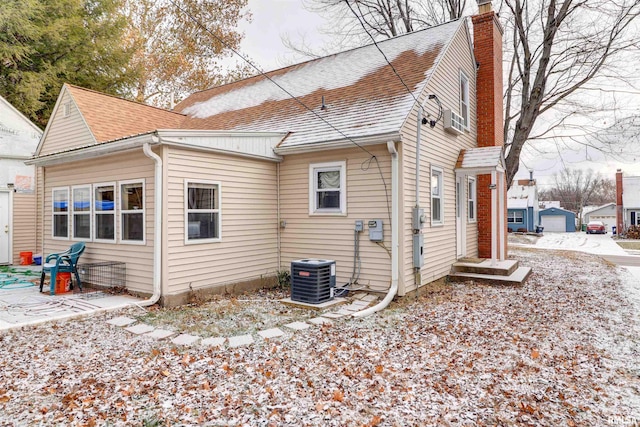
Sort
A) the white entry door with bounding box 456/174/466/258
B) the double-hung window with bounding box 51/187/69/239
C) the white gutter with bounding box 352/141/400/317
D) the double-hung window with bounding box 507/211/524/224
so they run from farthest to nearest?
the double-hung window with bounding box 507/211/524/224
the white entry door with bounding box 456/174/466/258
the double-hung window with bounding box 51/187/69/239
the white gutter with bounding box 352/141/400/317

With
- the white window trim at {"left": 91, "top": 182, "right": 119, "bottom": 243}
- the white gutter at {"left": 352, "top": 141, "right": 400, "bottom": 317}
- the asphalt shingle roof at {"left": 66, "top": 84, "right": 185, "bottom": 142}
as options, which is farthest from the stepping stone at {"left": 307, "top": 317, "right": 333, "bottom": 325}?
the asphalt shingle roof at {"left": 66, "top": 84, "right": 185, "bottom": 142}

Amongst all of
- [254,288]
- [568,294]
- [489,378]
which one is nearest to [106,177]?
[254,288]

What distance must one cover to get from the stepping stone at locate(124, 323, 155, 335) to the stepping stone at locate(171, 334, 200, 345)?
0.58 m

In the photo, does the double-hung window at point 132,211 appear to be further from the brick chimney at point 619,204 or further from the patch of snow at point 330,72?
the brick chimney at point 619,204

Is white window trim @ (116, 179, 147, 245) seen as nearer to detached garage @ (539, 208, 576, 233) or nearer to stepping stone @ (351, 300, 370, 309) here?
stepping stone @ (351, 300, 370, 309)

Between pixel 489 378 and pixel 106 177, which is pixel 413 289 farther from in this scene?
pixel 106 177

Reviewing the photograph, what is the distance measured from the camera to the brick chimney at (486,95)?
37.4ft

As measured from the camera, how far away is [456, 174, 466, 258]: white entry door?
10109 millimetres

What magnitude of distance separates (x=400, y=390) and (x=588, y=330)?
3668mm

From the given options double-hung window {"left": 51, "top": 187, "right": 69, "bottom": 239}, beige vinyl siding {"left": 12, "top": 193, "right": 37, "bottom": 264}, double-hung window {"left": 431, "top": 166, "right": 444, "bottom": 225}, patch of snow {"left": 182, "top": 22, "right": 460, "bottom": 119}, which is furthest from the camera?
beige vinyl siding {"left": 12, "top": 193, "right": 37, "bottom": 264}

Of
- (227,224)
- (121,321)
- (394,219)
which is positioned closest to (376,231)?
(394,219)

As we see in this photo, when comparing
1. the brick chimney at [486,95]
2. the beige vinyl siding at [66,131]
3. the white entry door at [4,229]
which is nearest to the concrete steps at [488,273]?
the brick chimney at [486,95]

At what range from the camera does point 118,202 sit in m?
7.46

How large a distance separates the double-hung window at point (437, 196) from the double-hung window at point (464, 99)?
2.51 metres
